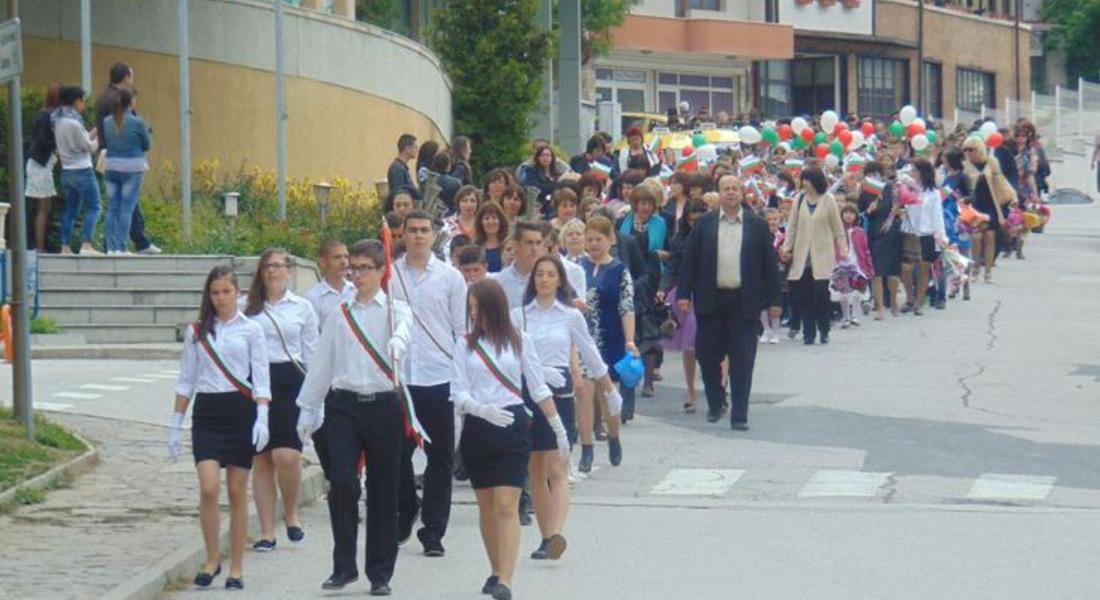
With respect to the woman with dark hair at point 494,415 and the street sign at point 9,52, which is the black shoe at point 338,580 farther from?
the street sign at point 9,52

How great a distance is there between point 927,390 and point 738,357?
3.25 metres

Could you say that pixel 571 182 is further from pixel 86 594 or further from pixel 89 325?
pixel 86 594

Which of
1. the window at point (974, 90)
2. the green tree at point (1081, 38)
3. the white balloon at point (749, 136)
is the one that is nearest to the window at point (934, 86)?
the window at point (974, 90)

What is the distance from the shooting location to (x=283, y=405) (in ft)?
42.0

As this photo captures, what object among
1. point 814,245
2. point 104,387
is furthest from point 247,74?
point 104,387

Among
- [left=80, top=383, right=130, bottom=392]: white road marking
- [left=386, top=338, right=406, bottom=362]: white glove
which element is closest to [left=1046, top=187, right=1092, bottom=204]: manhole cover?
[left=80, top=383, right=130, bottom=392]: white road marking

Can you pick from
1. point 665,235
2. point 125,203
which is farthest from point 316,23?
point 665,235

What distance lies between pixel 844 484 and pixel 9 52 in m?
6.22

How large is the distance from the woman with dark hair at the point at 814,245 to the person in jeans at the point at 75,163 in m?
7.30

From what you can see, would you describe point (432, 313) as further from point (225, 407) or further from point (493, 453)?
point (493, 453)

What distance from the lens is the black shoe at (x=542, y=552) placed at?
12.4 m

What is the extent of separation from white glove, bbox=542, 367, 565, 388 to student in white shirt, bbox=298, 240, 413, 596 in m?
1.61

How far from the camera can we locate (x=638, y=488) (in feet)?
50.7

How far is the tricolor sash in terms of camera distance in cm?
1195
